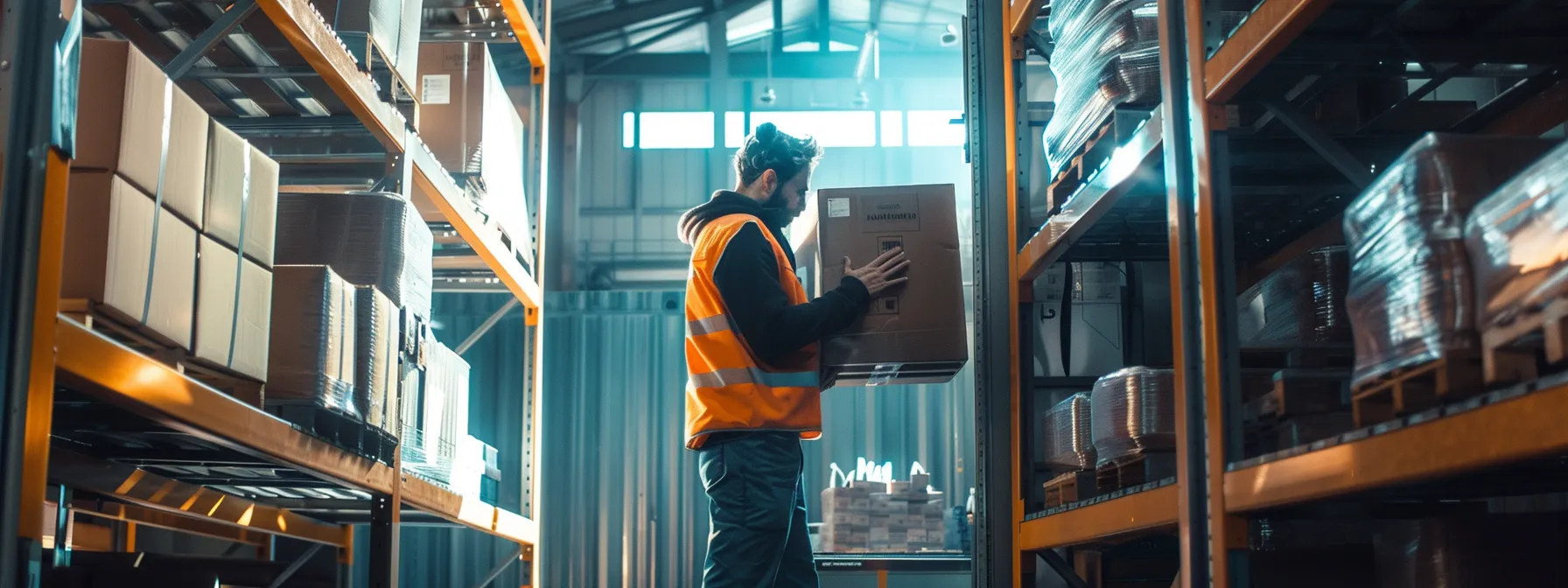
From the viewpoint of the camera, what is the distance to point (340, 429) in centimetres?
437

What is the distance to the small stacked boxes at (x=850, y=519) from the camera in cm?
1048

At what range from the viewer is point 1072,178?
16.6 feet

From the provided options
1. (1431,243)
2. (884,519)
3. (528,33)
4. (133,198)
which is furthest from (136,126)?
(884,519)

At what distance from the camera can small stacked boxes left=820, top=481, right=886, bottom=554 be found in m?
10.5

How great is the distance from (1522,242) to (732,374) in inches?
103

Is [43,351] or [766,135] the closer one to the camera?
[43,351]

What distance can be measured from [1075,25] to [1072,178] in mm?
584

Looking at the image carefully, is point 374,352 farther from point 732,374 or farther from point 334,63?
point 732,374

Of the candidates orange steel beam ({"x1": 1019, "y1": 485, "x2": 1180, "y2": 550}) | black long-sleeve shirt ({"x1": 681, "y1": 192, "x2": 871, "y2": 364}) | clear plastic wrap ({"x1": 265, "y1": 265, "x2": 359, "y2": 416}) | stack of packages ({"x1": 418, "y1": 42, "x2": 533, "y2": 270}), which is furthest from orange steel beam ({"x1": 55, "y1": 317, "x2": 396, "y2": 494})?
orange steel beam ({"x1": 1019, "y1": 485, "x2": 1180, "y2": 550})

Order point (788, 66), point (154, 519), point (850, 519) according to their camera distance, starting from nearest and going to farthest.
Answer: point (154, 519) < point (850, 519) < point (788, 66)

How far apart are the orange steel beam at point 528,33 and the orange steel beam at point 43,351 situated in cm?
399

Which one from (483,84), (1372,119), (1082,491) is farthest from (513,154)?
(1372,119)

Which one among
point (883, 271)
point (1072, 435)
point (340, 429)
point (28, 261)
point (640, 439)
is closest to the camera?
point (28, 261)

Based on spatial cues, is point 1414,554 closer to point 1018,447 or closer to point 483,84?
point 1018,447
